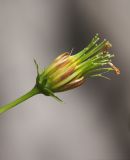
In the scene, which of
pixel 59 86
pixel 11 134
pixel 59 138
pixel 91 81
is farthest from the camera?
pixel 91 81

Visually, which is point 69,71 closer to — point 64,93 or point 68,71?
point 68,71

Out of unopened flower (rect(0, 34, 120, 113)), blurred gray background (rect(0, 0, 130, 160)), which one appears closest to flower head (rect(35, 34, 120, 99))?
unopened flower (rect(0, 34, 120, 113))

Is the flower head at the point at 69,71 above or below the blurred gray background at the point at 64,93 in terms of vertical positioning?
above

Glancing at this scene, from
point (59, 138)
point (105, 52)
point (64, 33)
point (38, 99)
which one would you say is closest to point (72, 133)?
point (59, 138)

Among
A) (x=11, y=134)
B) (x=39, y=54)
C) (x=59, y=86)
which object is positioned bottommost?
(x=11, y=134)

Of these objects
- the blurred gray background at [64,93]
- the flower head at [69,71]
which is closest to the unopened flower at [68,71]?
the flower head at [69,71]

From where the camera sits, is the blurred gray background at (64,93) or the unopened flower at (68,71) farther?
the blurred gray background at (64,93)

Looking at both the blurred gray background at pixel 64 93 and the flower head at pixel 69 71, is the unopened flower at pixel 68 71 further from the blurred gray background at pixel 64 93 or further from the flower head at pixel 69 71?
the blurred gray background at pixel 64 93

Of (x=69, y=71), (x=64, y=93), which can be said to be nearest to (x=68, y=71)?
(x=69, y=71)

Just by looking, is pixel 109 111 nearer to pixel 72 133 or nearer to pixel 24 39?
pixel 72 133

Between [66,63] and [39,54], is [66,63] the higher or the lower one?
the higher one
